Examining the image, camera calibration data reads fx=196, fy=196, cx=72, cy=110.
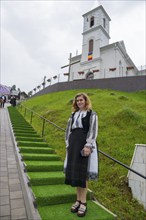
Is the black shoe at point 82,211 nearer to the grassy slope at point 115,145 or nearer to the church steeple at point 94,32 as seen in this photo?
the grassy slope at point 115,145

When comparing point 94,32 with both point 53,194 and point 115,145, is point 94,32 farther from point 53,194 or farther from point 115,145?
point 53,194

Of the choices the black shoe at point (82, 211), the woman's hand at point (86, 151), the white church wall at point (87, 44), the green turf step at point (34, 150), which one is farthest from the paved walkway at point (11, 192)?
the white church wall at point (87, 44)

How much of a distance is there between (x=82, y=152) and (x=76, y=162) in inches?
6.5

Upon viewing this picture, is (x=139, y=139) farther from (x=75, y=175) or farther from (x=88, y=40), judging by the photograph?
(x=88, y=40)


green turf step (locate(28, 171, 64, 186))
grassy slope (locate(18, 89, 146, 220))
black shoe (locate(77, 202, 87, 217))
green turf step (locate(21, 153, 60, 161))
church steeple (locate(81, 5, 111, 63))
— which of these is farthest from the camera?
church steeple (locate(81, 5, 111, 63))

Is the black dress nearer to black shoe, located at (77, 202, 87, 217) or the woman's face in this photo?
the woman's face

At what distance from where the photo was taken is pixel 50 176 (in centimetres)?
398

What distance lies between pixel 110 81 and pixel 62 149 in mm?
12436

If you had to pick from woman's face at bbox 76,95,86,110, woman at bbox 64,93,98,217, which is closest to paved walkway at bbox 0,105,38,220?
woman at bbox 64,93,98,217

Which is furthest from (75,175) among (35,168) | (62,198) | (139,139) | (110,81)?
(110,81)

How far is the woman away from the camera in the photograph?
2.54 meters

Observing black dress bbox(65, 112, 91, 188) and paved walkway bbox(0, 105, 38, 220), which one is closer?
black dress bbox(65, 112, 91, 188)

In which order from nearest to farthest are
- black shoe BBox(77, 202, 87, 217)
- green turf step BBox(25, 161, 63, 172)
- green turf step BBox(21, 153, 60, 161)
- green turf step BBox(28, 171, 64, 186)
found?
black shoe BBox(77, 202, 87, 217)
green turf step BBox(28, 171, 64, 186)
green turf step BBox(25, 161, 63, 172)
green turf step BBox(21, 153, 60, 161)

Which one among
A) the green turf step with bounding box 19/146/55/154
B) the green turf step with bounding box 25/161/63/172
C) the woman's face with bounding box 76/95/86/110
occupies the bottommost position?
the green turf step with bounding box 25/161/63/172
